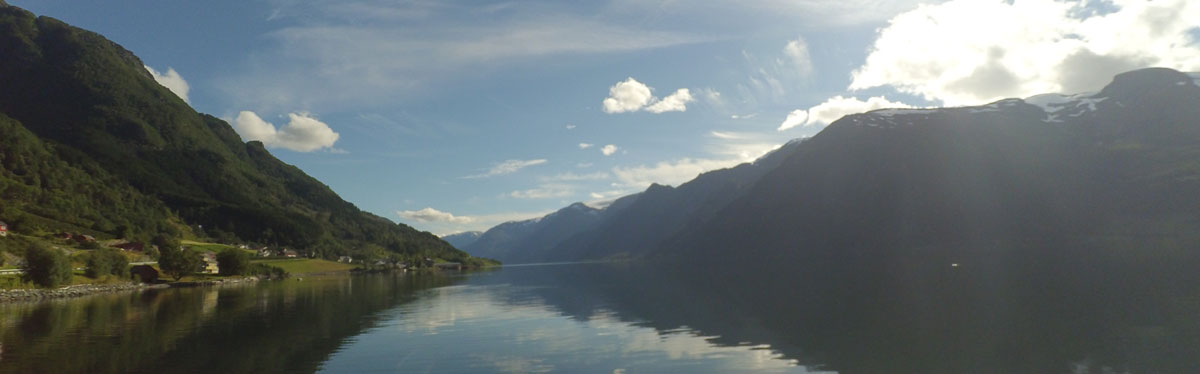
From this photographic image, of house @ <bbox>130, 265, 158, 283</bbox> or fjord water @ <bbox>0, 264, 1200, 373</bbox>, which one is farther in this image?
house @ <bbox>130, 265, 158, 283</bbox>

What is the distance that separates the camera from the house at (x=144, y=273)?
13650 centimetres

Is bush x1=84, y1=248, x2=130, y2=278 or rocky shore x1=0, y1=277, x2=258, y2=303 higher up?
bush x1=84, y1=248, x2=130, y2=278

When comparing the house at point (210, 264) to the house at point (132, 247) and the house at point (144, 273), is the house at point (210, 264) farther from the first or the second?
the house at point (144, 273)

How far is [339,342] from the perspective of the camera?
4384 cm

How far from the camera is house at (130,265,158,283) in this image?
448 ft

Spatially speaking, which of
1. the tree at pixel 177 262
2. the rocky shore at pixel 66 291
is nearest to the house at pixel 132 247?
the tree at pixel 177 262

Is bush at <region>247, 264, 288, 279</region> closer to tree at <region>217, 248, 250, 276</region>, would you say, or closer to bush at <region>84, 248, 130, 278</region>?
tree at <region>217, 248, 250, 276</region>

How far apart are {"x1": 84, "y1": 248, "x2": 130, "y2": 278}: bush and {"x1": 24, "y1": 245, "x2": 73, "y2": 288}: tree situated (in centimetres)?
1863

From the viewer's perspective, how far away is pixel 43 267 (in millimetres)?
100438

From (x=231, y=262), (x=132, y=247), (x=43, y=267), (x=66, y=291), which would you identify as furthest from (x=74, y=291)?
(x=132, y=247)

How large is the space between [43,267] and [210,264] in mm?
80198

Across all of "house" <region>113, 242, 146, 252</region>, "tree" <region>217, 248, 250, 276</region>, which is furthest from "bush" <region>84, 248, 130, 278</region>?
"house" <region>113, 242, 146, 252</region>

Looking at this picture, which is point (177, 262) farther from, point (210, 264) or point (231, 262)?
point (210, 264)

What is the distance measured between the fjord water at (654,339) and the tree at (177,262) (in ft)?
272
